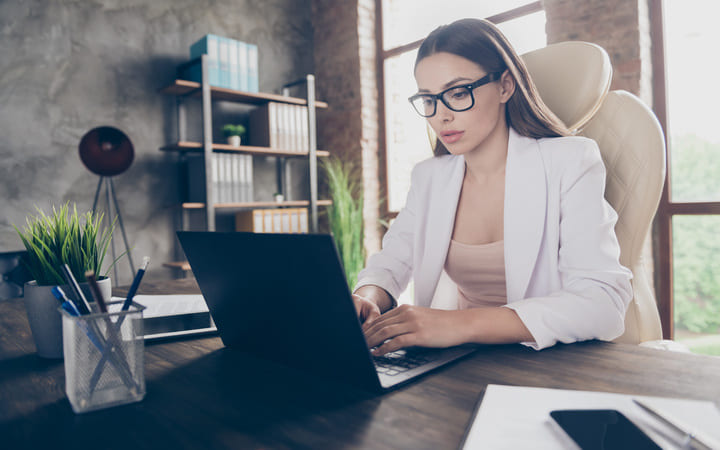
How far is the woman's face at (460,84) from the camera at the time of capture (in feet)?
3.81

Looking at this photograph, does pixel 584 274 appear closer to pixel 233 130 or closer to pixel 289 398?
pixel 289 398

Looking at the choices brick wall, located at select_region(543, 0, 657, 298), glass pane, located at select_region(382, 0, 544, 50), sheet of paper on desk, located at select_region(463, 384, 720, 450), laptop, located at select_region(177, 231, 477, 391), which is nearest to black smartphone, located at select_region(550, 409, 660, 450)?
sheet of paper on desk, located at select_region(463, 384, 720, 450)

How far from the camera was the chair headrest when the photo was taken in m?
1.14

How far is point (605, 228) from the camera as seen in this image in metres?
0.97

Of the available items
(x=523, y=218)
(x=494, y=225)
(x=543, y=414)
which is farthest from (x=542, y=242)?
(x=543, y=414)

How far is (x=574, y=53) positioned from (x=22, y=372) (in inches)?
51.7

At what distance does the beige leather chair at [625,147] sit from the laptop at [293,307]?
0.57 m

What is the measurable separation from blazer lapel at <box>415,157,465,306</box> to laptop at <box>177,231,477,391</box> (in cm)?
54

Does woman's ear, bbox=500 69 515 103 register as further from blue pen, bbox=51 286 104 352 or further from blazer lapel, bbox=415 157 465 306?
blue pen, bbox=51 286 104 352

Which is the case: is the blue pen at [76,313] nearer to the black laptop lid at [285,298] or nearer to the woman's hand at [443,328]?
the black laptop lid at [285,298]

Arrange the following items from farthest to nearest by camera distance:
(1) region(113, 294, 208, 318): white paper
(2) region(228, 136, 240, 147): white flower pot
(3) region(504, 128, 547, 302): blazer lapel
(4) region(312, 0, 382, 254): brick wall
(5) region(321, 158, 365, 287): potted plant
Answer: (4) region(312, 0, 382, 254): brick wall
(5) region(321, 158, 365, 287): potted plant
(2) region(228, 136, 240, 147): white flower pot
(3) region(504, 128, 547, 302): blazer lapel
(1) region(113, 294, 208, 318): white paper

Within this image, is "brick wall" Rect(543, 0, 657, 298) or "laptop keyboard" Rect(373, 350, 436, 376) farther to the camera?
"brick wall" Rect(543, 0, 657, 298)

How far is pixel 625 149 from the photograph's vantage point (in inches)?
44.2

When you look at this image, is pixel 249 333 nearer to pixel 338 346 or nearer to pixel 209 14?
pixel 338 346
